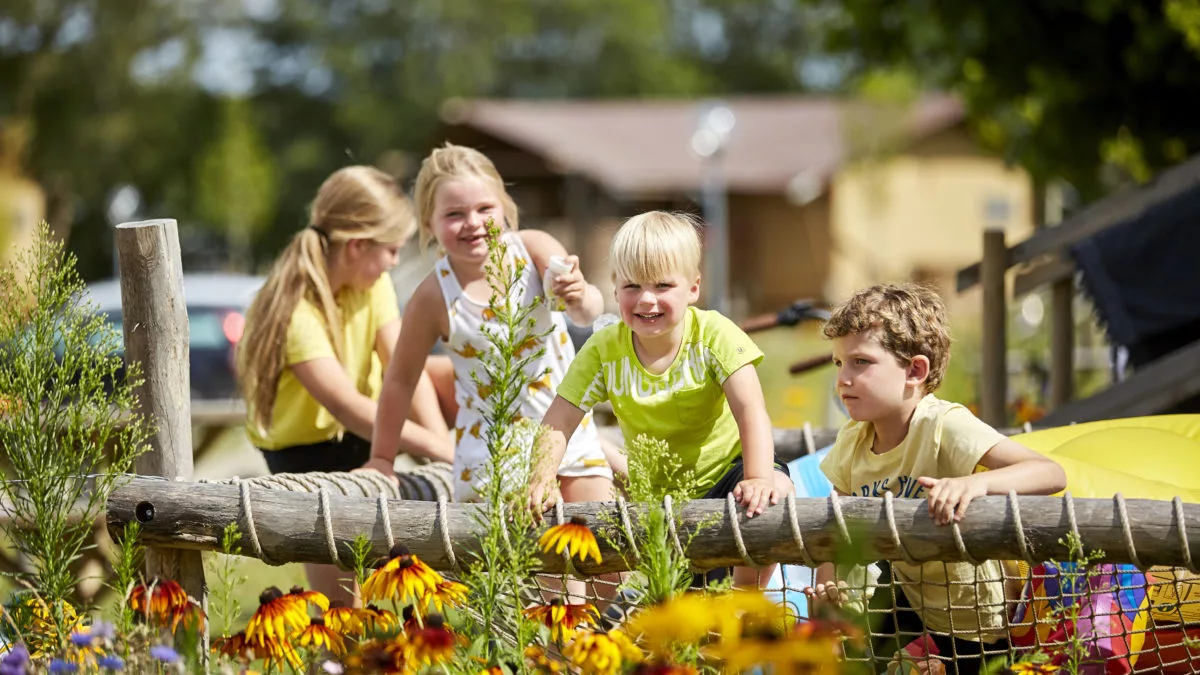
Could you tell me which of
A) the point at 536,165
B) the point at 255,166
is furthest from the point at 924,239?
the point at 255,166

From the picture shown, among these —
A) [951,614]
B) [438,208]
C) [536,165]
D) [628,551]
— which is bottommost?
[951,614]

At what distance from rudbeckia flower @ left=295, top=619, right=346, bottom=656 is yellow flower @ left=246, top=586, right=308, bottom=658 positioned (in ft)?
0.05

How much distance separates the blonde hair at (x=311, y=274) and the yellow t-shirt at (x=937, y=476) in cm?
177

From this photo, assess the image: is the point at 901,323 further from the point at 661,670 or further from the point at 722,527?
the point at 661,670

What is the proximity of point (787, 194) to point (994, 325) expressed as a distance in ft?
82.1

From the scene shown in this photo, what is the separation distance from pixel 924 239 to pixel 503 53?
28.5 metres

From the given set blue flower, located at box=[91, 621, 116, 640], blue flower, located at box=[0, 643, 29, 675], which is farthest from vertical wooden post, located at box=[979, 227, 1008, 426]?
blue flower, located at box=[0, 643, 29, 675]

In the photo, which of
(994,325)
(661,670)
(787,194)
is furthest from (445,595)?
(787,194)

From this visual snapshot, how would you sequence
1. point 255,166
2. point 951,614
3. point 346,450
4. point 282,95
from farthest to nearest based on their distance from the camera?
point 282,95, point 255,166, point 346,450, point 951,614

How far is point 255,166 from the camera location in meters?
30.6

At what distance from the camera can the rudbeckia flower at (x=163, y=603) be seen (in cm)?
268

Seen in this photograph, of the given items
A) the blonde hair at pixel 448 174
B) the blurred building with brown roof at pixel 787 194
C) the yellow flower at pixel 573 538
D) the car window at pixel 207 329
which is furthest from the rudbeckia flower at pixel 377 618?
the blurred building with brown roof at pixel 787 194

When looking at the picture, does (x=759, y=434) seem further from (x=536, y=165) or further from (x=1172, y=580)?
(x=536, y=165)

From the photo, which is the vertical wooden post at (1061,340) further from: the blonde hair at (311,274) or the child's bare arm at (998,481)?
the child's bare arm at (998,481)
